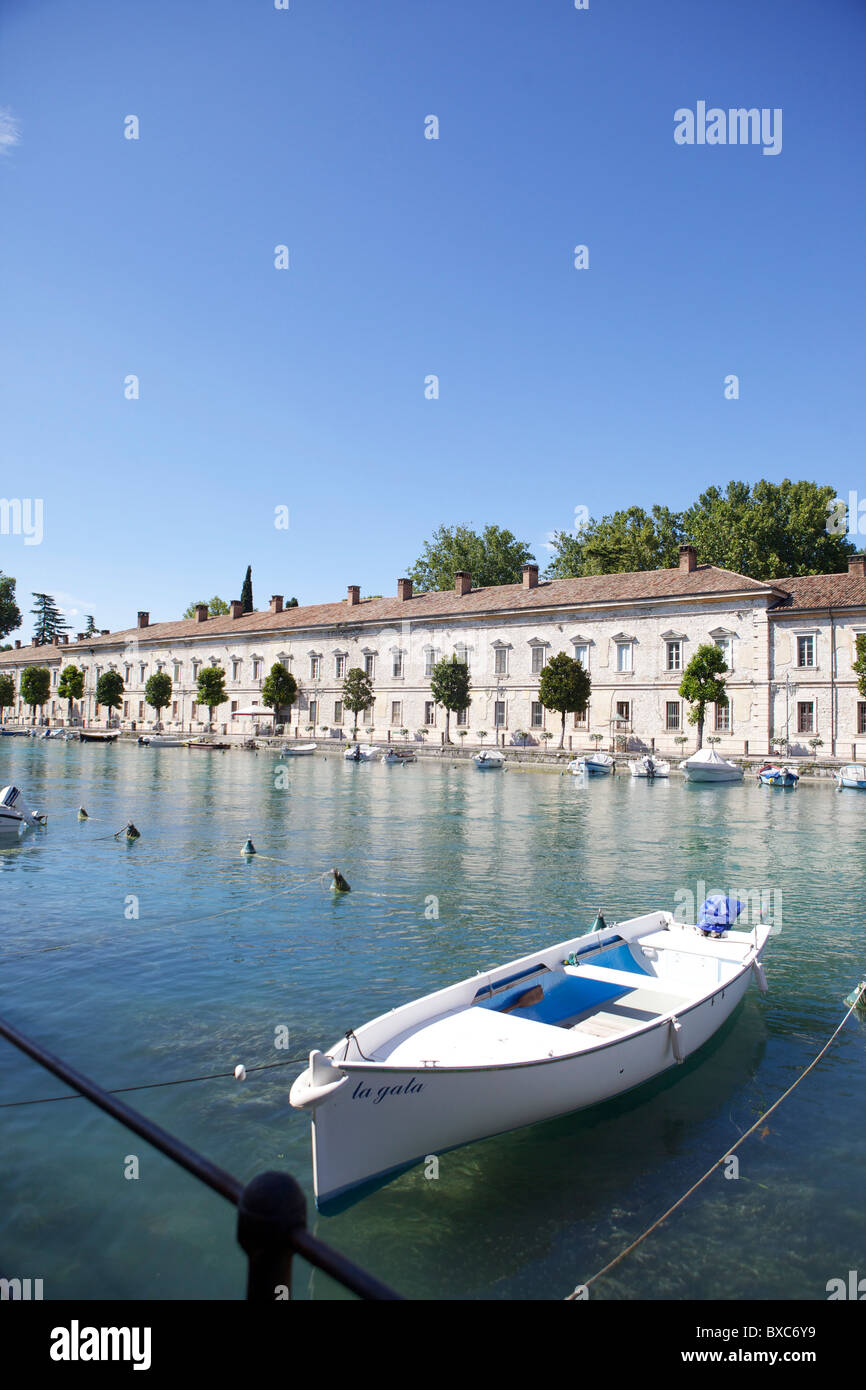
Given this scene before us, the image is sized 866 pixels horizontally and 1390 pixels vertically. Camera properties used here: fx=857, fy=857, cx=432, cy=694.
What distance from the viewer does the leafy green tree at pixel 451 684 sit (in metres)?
57.3

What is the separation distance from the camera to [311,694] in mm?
70188

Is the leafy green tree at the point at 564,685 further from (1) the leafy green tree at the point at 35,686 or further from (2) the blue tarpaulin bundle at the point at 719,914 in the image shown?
(1) the leafy green tree at the point at 35,686

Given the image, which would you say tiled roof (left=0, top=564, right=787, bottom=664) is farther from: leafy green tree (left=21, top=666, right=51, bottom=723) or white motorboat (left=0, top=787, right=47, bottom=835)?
white motorboat (left=0, top=787, right=47, bottom=835)

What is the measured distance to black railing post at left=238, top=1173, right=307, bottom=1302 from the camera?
1888mm

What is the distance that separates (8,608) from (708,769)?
100031 millimetres

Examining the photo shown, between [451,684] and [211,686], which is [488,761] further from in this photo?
[211,686]

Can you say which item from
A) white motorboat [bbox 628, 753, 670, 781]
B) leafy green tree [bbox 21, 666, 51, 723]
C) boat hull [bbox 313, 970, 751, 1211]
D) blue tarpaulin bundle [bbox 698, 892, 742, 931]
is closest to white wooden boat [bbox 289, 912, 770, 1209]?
boat hull [bbox 313, 970, 751, 1211]

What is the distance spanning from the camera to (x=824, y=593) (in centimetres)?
4669

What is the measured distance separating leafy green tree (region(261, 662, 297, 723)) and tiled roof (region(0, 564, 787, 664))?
4.47 m

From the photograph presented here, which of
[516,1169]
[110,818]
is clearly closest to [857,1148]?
[516,1169]

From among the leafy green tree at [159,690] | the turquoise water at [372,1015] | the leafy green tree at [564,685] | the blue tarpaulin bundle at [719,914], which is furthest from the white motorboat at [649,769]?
the leafy green tree at [159,690]

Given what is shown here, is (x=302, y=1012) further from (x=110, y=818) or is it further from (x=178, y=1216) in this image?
(x=110, y=818)

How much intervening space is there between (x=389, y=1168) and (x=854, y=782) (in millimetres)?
36066

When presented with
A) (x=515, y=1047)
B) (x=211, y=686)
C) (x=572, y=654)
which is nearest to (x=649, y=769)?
(x=572, y=654)
